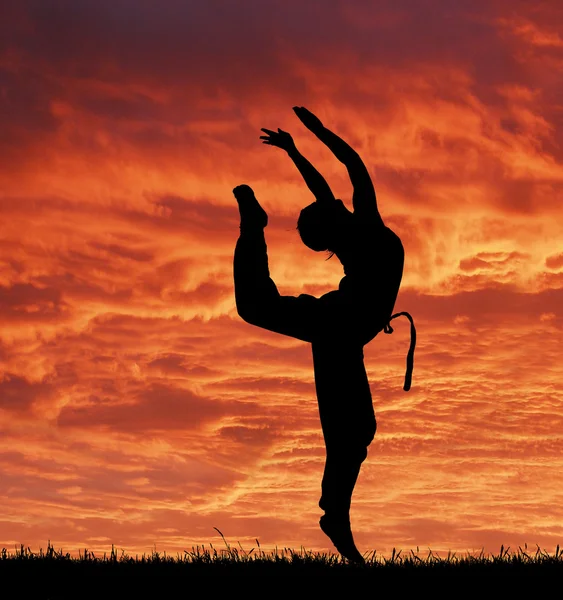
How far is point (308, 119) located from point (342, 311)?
1.98m

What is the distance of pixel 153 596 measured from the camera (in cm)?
765

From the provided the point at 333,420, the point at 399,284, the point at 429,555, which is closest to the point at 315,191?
the point at 399,284

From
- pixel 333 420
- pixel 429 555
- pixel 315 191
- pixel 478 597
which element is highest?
pixel 315 191

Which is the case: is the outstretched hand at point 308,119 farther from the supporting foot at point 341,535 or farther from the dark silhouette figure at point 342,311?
the supporting foot at point 341,535

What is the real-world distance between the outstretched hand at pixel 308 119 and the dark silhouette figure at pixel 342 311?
0.07ft

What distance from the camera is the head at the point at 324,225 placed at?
990 cm

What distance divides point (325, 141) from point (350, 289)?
1.49m

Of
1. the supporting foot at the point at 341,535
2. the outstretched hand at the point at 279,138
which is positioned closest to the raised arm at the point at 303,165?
the outstretched hand at the point at 279,138

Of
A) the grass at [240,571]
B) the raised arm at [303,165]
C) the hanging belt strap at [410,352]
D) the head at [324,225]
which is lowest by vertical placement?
the grass at [240,571]

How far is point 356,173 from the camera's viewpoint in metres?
9.66

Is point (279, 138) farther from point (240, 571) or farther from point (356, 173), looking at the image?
point (240, 571)

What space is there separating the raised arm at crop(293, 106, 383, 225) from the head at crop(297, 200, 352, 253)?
8.6 inches

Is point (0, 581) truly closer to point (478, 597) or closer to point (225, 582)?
point (225, 582)

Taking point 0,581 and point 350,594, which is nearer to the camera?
point 350,594
